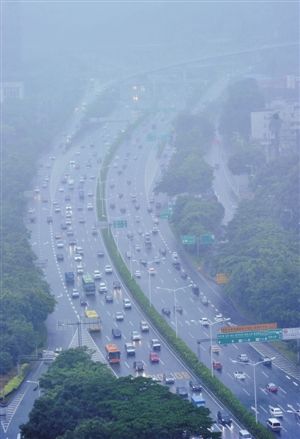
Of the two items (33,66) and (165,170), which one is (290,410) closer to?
(165,170)

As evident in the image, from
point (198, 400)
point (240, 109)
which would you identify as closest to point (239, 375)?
point (198, 400)

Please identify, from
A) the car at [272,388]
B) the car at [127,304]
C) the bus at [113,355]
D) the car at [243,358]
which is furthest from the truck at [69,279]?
the car at [272,388]

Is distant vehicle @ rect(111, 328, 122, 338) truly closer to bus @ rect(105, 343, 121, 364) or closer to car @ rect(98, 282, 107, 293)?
bus @ rect(105, 343, 121, 364)

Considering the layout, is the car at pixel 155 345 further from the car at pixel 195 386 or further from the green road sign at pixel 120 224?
the green road sign at pixel 120 224

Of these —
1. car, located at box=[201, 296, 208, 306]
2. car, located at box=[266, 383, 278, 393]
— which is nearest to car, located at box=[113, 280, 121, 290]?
car, located at box=[201, 296, 208, 306]

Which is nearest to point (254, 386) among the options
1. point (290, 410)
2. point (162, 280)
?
point (290, 410)

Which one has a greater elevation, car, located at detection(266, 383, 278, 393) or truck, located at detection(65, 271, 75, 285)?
truck, located at detection(65, 271, 75, 285)
